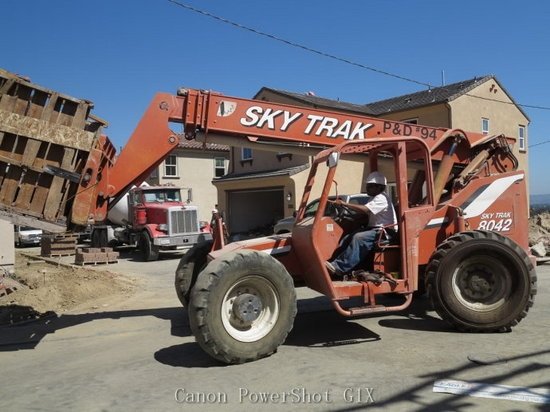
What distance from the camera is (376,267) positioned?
669 centimetres

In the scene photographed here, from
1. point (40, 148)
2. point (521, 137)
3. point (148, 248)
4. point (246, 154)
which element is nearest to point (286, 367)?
point (40, 148)

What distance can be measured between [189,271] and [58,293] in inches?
156

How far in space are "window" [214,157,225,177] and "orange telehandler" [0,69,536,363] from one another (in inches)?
1065

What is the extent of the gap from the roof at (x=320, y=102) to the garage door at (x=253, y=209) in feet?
17.0

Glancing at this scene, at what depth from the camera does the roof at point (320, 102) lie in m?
26.5

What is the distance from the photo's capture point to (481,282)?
670cm

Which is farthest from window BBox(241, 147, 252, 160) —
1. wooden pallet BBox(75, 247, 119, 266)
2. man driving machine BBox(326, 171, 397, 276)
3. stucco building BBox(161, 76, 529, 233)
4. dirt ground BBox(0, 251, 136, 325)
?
man driving machine BBox(326, 171, 397, 276)

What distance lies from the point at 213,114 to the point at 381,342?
3.71 m

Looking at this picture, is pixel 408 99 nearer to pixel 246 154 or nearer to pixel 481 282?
pixel 246 154

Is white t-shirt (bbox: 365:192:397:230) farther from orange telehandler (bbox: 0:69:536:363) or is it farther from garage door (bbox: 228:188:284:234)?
garage door (bbox: 228:188:284:234)

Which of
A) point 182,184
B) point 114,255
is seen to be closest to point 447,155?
point 114,255

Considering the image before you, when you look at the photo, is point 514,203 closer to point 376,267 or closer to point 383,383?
point 376,267

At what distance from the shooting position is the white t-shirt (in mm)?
6773

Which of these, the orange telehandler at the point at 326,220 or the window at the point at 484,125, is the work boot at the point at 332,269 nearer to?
the orange telehandler at the point at 326,220
